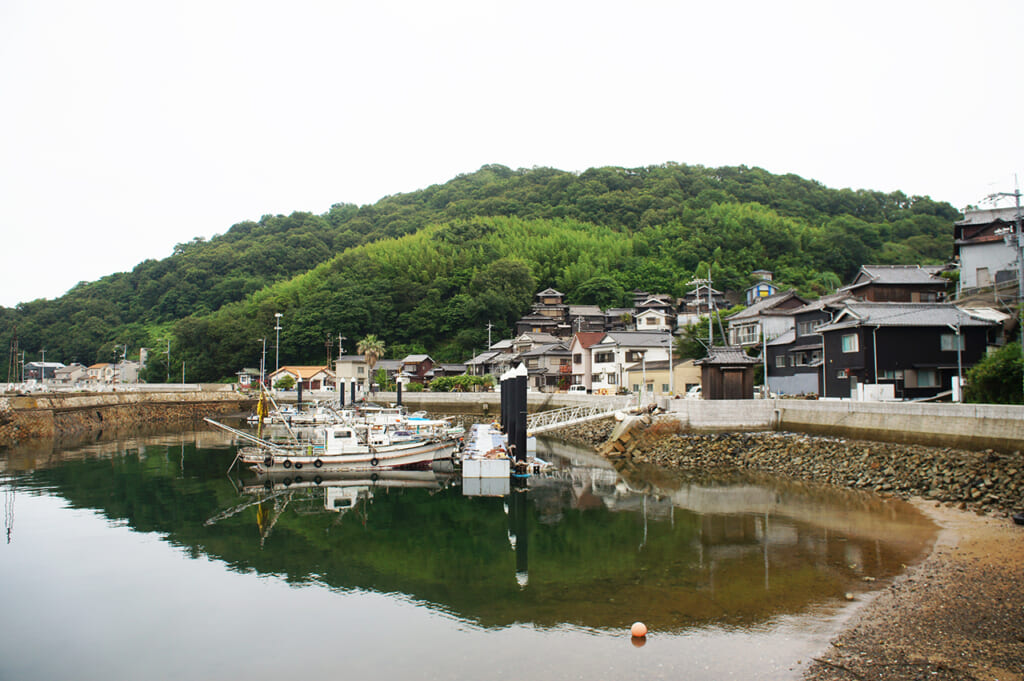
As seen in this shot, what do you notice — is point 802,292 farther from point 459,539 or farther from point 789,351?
point 459,539

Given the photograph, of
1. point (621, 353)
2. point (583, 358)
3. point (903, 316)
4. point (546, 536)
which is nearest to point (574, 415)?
point (621, 353)

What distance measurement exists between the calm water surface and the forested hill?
59.6 meters

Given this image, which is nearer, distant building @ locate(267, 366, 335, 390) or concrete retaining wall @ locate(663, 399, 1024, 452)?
concrete retaining wall @ locate(663, 399, 1024, 452)

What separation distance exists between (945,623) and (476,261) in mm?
85956

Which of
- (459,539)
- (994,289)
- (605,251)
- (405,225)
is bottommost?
(459,539)

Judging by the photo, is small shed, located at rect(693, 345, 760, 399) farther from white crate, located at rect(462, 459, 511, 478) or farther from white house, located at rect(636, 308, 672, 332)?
white house, located at rect(636, 308, 672, 332)

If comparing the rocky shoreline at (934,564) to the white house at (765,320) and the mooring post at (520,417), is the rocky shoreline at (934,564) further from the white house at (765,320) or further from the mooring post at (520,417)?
the white house at (765,320)

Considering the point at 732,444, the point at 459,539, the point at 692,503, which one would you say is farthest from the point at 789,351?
the point at 459,539

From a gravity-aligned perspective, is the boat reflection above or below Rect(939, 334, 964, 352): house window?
below

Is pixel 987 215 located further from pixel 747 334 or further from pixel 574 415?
pixel 574 415

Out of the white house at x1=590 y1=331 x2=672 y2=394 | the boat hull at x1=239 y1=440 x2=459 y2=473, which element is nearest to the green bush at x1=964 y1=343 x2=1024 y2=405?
the boat hull at x1=239 y1=440 x2=459 y2=473

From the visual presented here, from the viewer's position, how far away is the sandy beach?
361 inches

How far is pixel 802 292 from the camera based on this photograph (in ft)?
249

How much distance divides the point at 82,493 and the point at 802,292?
74209 mm
